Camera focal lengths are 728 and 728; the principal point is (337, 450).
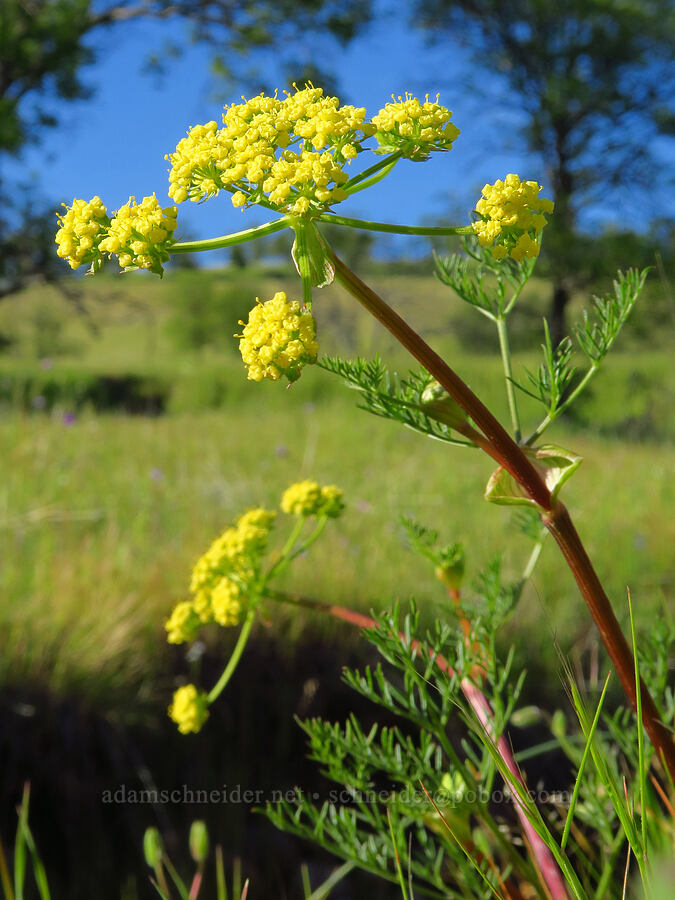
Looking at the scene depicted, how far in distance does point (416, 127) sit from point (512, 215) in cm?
9

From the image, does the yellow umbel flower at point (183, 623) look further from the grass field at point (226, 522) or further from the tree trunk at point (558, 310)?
the tree trunk at point (558, 310)

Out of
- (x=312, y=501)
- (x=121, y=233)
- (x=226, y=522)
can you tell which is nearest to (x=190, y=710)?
(x=312, y=501)

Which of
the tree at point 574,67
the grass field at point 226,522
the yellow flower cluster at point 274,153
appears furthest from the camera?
the tree at point 574,67

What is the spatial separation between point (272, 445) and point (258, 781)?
3185mm

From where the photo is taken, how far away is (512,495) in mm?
515

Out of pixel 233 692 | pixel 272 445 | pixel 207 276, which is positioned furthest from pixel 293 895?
pixel 207 276

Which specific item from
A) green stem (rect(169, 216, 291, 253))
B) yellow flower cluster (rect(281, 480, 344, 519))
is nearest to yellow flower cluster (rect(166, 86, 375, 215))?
green stem (rect(169, 216, 291, 253))

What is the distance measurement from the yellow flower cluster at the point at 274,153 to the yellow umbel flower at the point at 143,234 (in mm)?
34

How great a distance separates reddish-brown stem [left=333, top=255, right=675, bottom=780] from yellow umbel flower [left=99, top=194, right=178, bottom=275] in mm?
112

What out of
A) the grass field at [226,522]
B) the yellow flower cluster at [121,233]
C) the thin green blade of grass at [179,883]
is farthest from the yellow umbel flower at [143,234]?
the thin green blade of grass at [179,883]

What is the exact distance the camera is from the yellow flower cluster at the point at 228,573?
750mm

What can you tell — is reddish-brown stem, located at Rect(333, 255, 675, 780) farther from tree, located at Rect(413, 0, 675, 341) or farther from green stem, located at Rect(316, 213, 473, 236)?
tree, located at Rect(413, 0, 675, 341)

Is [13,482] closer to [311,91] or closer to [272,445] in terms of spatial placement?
[272,445]

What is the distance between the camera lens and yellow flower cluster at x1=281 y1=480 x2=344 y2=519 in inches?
32.3
